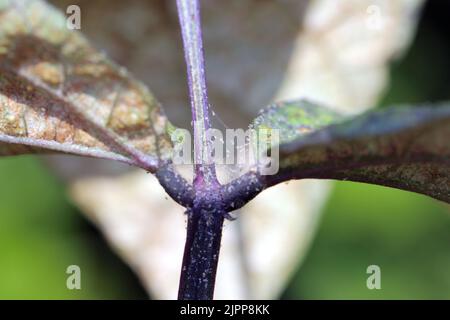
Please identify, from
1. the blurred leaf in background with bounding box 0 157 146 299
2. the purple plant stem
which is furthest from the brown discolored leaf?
the blurred leaf in background with bounding box 0 157 146 299

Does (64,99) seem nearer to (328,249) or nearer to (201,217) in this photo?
(201,217)

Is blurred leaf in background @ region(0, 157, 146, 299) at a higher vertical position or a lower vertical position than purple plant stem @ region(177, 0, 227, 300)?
higher

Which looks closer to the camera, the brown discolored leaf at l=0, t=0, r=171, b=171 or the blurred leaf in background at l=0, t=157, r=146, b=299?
the brown discolored leaf at l=0, t=0, r=171, b=171

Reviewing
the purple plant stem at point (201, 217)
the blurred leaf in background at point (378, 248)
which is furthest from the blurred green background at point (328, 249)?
the purple plant stem at point (201, 217)

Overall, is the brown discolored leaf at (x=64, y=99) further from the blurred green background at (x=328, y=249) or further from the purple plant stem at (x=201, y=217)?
the blurred green background at (x=328, y=249)

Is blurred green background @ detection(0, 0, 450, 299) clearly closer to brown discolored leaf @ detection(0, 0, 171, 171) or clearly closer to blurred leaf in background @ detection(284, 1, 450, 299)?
blurred leaf in background @ detection(284, 1, 450, 299)

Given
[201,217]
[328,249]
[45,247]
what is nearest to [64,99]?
[201,217]

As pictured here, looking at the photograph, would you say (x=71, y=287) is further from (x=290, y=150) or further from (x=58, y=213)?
(x=290, y=150)
